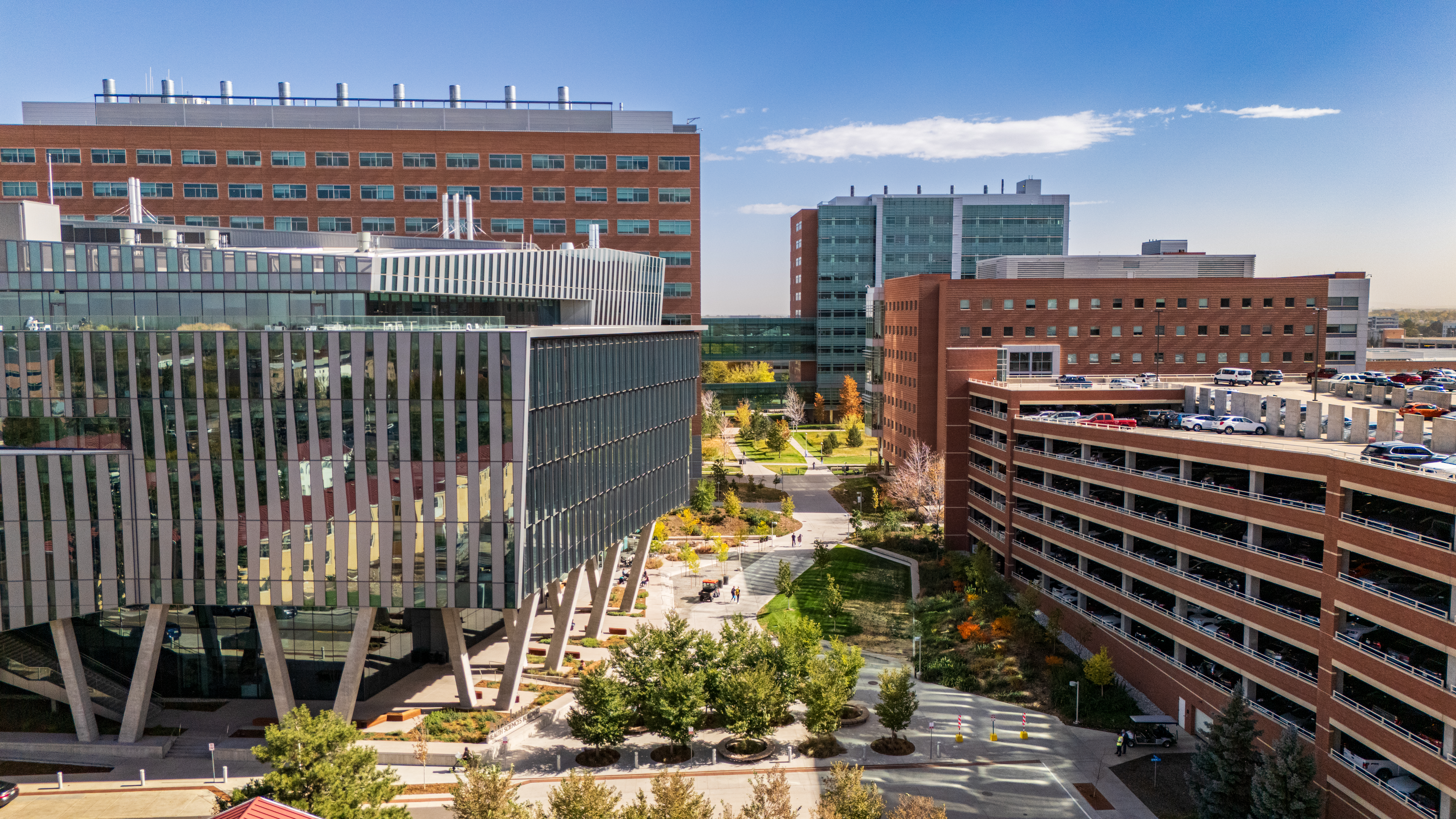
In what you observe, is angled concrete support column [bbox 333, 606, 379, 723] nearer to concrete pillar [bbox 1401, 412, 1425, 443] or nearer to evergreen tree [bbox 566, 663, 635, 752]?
evergreen tree [bbox 566, 663, 635, 752]

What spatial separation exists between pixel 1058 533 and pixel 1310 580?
21644mm

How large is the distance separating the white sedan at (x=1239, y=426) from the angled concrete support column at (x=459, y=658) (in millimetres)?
39416

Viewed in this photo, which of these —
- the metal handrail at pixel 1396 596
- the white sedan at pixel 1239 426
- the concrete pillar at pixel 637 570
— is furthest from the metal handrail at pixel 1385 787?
the concrete pillar at pixel 637 570

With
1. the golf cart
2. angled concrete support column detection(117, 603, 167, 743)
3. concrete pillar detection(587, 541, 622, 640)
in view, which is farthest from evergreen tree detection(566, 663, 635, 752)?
the golf cart

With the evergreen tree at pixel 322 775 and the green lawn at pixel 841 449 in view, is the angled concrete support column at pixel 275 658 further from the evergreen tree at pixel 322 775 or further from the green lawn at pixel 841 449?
the green lawn at pixel 841 449

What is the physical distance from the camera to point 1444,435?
40188 mm

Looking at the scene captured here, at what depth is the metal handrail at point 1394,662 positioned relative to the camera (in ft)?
102

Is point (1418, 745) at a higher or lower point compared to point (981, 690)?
higher

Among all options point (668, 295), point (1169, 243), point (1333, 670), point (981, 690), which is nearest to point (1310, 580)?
point (1333, 670)

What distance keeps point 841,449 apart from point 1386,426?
305 feet

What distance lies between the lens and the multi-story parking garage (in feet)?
108

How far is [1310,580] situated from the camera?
38.1 m

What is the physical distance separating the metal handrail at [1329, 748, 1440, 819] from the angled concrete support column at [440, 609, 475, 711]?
1329 inches

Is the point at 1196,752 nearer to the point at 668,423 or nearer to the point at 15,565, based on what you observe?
the point at 668,423
